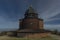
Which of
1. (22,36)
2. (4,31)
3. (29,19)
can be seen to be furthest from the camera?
(4,31)

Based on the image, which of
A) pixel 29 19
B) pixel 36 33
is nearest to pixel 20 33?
pixel 36 33

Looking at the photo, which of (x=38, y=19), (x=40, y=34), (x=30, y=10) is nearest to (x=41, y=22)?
(x=38, y=19)

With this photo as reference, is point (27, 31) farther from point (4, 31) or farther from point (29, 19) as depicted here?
point (4, 31)

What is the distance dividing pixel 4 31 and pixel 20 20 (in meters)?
4.92

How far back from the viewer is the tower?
95.8 ft

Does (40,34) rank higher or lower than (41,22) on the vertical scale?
lower

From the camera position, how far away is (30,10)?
98.6 feet

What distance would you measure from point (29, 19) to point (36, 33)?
480cm

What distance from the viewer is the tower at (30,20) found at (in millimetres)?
29203

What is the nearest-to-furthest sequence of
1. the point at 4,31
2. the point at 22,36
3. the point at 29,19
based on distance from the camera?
1. the point at 22,36
2. the point at 29,19
3. the point at 4,31

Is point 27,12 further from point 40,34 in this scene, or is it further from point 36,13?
point 40,34

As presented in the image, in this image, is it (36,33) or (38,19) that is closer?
(36,33)

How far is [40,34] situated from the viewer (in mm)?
25812

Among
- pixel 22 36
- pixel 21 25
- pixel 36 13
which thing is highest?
pixel 36 13
